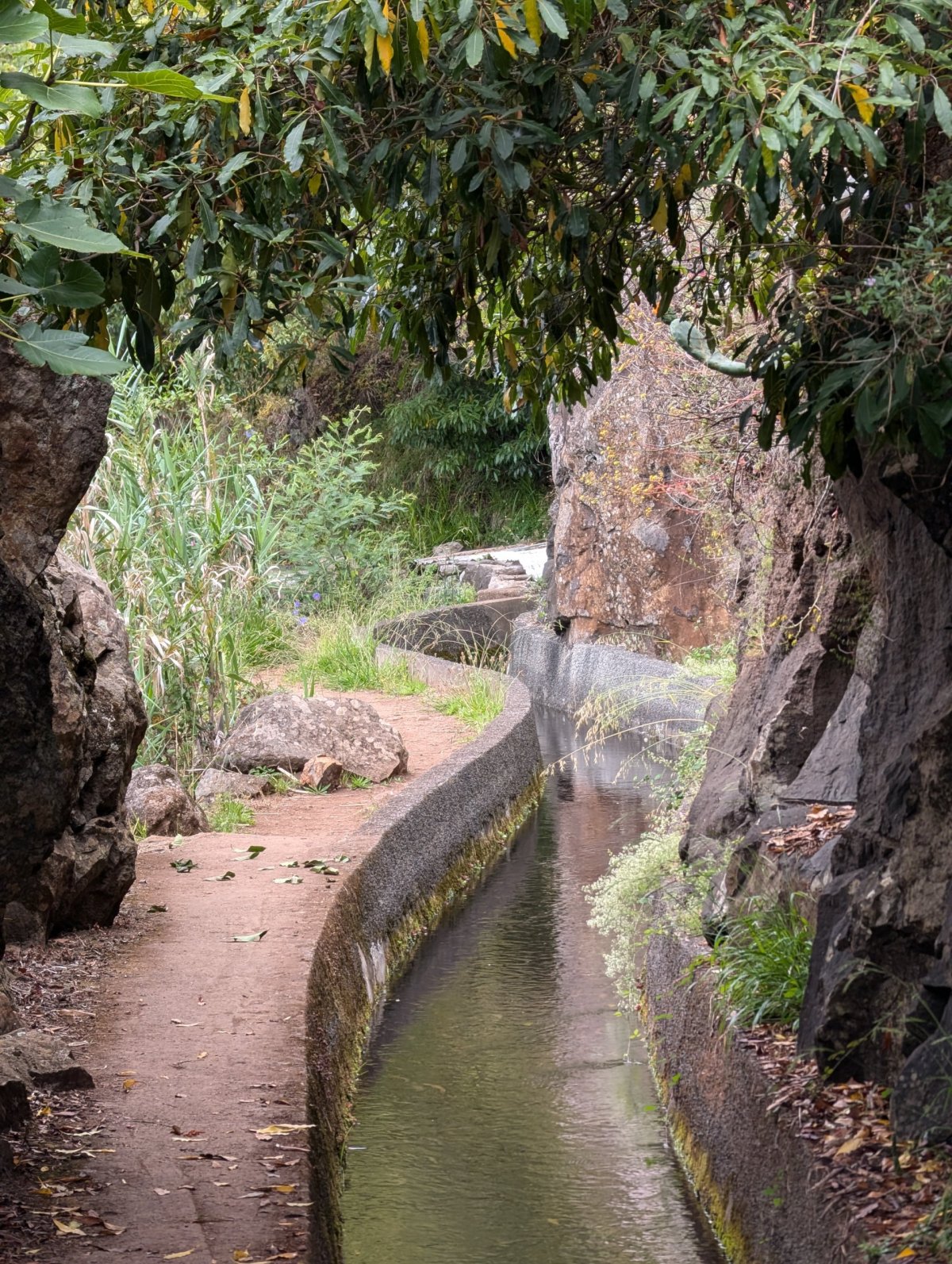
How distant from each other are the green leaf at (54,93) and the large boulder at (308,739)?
893cm

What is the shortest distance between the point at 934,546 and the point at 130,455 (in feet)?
25.5

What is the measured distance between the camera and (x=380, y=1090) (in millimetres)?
7180

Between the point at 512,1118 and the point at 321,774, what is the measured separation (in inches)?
170

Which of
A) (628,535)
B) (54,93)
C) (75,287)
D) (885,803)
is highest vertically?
(54,93)

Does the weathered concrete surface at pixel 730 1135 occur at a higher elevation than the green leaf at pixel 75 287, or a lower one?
lower

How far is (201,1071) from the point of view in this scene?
17.6 ft

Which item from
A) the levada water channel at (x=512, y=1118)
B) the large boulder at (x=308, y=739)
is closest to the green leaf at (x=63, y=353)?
the levada water channel at (x=512, y=1118)

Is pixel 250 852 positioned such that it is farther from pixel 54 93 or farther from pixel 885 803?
pixel 54 93

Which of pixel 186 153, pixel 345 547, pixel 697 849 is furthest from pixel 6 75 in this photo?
pixel 345 547

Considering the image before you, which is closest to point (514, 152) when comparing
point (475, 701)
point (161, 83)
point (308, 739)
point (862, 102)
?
point (862, 102)

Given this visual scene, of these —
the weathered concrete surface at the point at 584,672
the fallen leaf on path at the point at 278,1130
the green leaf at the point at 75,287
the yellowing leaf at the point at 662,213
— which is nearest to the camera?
the green leaf at the point at 75,287

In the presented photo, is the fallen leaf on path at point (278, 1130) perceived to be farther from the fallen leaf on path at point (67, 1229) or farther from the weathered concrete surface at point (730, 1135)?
the weathered concrete surface at point (730, 1135)

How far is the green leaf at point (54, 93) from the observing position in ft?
7.09

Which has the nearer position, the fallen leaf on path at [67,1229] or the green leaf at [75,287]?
the green leaf at [75,287]
